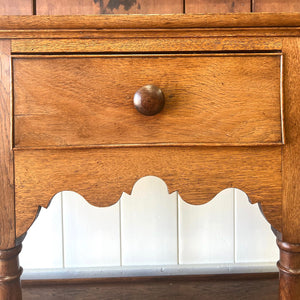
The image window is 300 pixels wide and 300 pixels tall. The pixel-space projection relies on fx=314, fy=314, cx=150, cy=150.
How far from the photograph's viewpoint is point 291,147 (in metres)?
0.48

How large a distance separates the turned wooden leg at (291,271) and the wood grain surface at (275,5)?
2.04ft

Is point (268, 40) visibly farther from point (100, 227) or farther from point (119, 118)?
point (100, 227)

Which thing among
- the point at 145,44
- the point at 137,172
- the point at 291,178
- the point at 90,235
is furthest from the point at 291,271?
the point at 90,235

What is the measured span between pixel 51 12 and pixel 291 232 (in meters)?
0.76

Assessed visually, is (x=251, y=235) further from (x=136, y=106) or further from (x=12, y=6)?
(x=12, y=6)

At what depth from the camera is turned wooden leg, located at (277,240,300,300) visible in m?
0.49

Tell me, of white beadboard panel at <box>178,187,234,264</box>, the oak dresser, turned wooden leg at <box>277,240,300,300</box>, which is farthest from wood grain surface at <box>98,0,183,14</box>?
turned wooden leg at <box>277,240,300,300</box>

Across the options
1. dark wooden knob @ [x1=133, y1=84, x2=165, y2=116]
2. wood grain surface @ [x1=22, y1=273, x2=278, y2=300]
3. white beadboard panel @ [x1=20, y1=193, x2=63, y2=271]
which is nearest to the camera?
dark wooden knob @ [x1=133, y1=84, x2=165, y2=116]

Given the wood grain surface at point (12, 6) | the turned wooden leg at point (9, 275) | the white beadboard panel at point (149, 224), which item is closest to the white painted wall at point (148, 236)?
the white beadboard panel at point (149, 224)

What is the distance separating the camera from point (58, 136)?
462 millimetres

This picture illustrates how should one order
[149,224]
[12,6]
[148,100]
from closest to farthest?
1. [148,100]
2. [12,6]
3. [149,224]

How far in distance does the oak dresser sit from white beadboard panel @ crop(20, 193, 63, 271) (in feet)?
1.39

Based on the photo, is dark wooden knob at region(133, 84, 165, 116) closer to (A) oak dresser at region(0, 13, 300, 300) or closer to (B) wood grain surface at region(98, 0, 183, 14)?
(A) oak dresser at region(0, 13, 300, 300)

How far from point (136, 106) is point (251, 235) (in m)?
0.66
